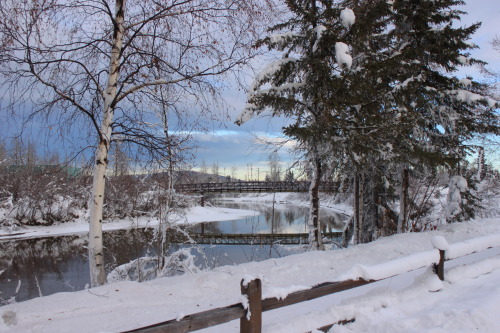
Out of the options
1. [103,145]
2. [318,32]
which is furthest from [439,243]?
[318,32]

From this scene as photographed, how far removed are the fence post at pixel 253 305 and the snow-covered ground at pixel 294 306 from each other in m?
0.13

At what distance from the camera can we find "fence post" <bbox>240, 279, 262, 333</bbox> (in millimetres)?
2875

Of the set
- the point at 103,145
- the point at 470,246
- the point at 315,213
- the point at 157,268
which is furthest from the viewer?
the point at 315,213

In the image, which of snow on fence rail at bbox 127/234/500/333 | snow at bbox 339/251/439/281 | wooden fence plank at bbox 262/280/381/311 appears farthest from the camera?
snow at bbox 339/251/439/281

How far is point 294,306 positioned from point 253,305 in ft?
9.26

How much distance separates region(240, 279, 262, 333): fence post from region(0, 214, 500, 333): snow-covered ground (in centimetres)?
13

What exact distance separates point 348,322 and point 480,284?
265 cm

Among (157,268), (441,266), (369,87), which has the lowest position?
(157,268)

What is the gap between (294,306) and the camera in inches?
213

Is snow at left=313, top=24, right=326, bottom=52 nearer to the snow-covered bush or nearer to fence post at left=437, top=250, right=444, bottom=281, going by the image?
fence post at left=437, top=250, right=444, bottom=281

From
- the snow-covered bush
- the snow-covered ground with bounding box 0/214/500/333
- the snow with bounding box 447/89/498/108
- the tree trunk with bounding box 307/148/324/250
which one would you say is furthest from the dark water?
the snow with bounding box 447/89/498/108

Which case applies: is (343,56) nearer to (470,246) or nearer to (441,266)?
(470,246)

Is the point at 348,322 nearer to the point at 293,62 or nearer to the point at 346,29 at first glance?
the point at 293,62

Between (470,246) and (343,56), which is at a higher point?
(343,56)
